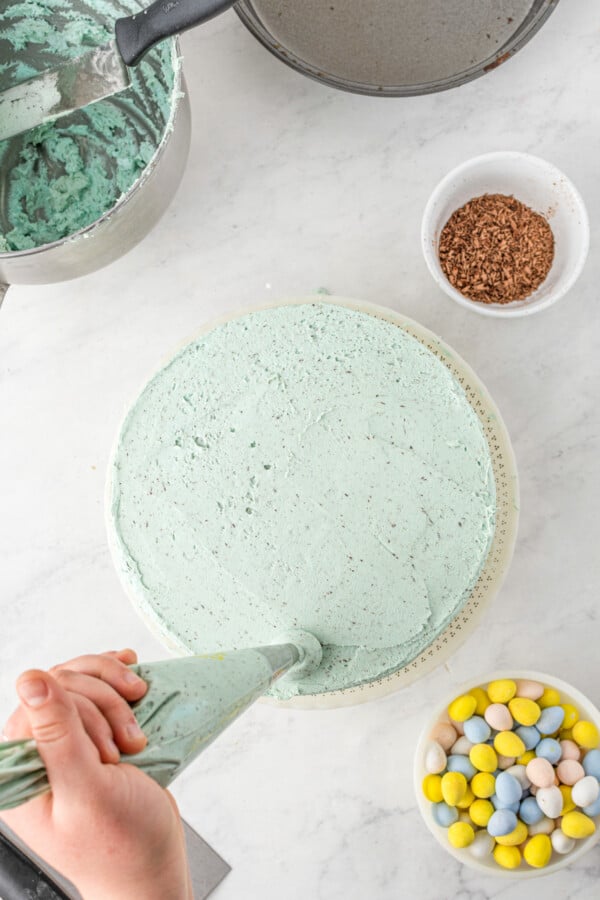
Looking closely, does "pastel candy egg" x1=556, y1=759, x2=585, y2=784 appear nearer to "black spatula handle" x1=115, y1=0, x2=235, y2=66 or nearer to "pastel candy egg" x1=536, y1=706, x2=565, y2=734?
"pastel candy egg" x1=536, y1=706, x2=565, y2=734

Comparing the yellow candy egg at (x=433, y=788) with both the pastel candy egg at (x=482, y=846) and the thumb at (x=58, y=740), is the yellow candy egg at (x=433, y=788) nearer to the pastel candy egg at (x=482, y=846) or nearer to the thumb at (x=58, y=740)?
the pastel candy egg at (x=482, y=846)

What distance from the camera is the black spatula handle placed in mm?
693

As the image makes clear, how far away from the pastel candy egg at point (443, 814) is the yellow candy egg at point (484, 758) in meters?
0.05

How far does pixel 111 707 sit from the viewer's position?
0.48 metres

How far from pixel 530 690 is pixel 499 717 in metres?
0.04

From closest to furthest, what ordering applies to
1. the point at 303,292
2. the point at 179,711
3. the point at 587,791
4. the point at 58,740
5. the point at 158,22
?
the point at 58,740
the point at 179,711
the point at 158,22
the point at 587,791
the point at 303,292

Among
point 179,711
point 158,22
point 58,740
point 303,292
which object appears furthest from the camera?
point 303,292

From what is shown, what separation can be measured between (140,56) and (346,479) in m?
0.40

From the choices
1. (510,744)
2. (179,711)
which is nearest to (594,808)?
(510,744)

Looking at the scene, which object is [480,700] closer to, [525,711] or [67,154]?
[525,711]

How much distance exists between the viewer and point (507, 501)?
0.91 m

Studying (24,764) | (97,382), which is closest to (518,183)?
(97,382)

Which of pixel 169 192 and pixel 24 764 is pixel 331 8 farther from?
pixel 24 764

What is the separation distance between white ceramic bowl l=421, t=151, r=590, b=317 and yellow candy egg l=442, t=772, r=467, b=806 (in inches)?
18.4
